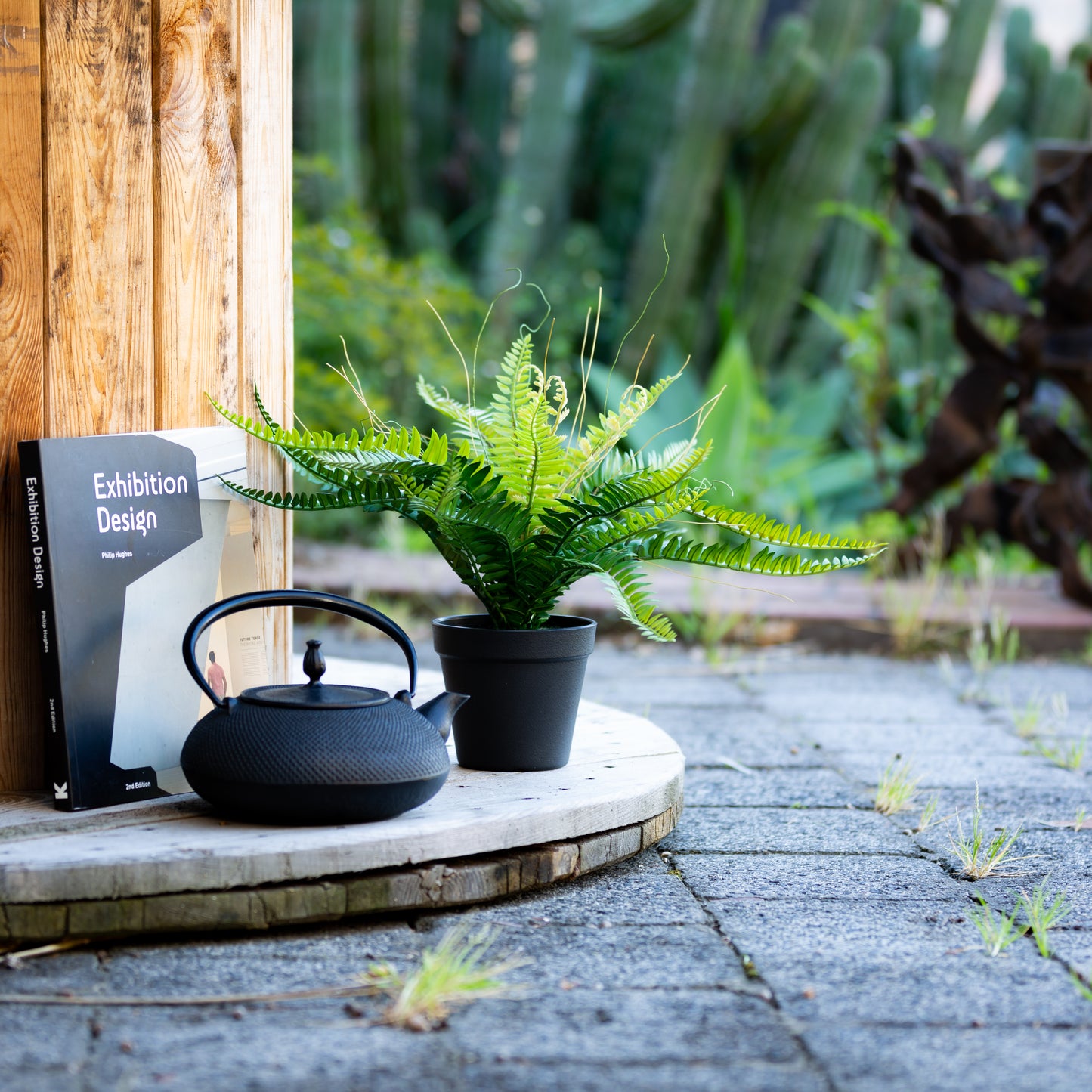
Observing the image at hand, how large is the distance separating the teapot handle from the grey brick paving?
0.33 meters

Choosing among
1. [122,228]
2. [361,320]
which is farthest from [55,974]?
[361,320]

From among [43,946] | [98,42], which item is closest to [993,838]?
[43,946]

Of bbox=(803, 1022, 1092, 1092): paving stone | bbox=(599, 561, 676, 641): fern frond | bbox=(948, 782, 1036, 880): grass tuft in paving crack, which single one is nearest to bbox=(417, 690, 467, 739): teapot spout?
bbox=(599, 561, 676, 641): fern frond

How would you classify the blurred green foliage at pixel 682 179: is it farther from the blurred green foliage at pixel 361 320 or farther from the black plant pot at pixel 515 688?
the black plant pot at pixel 515 688

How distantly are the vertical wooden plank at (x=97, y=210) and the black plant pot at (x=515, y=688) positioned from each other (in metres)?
0.58

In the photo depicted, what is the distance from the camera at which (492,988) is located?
1.30 m

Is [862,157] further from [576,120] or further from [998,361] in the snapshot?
[998,361]

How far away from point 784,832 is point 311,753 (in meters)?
0.84

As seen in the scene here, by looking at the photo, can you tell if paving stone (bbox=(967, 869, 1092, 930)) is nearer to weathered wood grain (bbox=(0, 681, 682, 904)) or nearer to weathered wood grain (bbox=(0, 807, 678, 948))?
weathered wood grain (bbox=(0, 681, 682, 904))

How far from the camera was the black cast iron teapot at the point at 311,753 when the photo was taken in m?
1.49

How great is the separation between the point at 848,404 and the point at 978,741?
14.2 ft

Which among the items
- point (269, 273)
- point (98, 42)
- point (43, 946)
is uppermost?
point (98, 42)

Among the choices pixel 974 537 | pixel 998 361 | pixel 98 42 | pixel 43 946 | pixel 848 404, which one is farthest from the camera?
pixel 848 404

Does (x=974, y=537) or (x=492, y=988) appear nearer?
(x=492, y=988)
